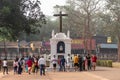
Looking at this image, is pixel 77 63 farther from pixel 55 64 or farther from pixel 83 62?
pixel 55 64

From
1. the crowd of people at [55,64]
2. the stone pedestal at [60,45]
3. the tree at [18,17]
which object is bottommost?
the crowd of people at [55,64]

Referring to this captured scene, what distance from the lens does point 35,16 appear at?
181 feet

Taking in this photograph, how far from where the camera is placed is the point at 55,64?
37.4m

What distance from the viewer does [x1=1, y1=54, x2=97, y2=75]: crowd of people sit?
110 ft

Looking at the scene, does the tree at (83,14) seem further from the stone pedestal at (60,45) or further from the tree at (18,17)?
the stone pedestal at (60,45)

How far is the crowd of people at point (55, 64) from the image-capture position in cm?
3359

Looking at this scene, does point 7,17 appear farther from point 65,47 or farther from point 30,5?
point 65,47

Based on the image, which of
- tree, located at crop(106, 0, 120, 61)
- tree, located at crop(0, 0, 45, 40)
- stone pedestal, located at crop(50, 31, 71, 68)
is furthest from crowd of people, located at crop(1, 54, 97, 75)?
tree, located at crop(106, 0, 120, 61)

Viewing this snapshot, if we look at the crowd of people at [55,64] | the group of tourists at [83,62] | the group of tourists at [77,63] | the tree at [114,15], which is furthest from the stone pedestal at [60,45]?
the tree at [114,15]

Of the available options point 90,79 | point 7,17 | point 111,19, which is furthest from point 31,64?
point 111,19

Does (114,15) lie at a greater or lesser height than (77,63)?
greater

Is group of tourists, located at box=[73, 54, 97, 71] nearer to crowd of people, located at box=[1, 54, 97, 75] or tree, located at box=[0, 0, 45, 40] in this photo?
crowd of people, located at box=[1, 54, 97, 75]

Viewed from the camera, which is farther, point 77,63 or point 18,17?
point 18,17

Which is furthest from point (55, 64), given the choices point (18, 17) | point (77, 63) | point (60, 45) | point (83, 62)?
point (18, 17)
